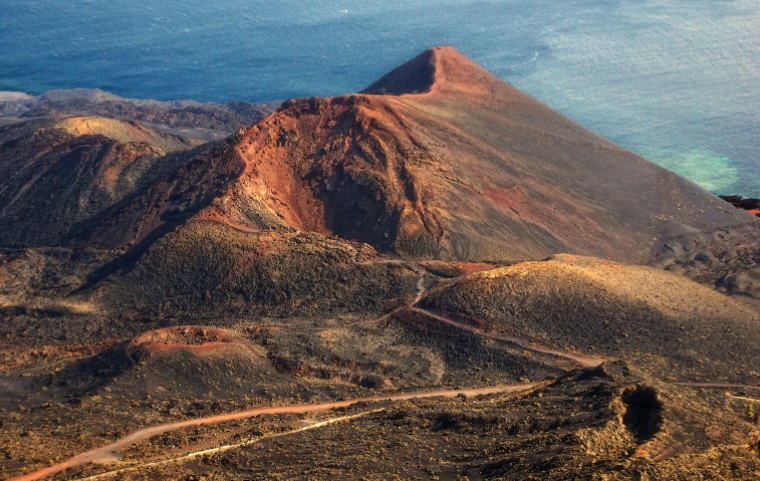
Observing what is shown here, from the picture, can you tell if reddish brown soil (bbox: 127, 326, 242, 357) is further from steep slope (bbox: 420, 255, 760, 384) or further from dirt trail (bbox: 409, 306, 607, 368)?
steep slope (bbox: 420, 255, 760, 384)

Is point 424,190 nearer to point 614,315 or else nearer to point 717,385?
point 614,315

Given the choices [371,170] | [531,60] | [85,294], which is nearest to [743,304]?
[371,170]

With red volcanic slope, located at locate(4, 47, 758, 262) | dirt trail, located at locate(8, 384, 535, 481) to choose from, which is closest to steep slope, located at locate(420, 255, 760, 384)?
dirt trail, located at locate(8, 384, 535, 481)

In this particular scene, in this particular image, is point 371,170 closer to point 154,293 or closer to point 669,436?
point 154,293

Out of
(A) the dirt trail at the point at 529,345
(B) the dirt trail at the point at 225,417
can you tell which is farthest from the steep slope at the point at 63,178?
(A) the dirt trail at the point at 529,345

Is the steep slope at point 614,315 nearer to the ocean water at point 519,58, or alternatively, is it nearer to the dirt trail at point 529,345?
the dirt trail at point 529,345

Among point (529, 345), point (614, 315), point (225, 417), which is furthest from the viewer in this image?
point (614, 315)

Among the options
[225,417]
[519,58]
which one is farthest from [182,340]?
[519,58]
